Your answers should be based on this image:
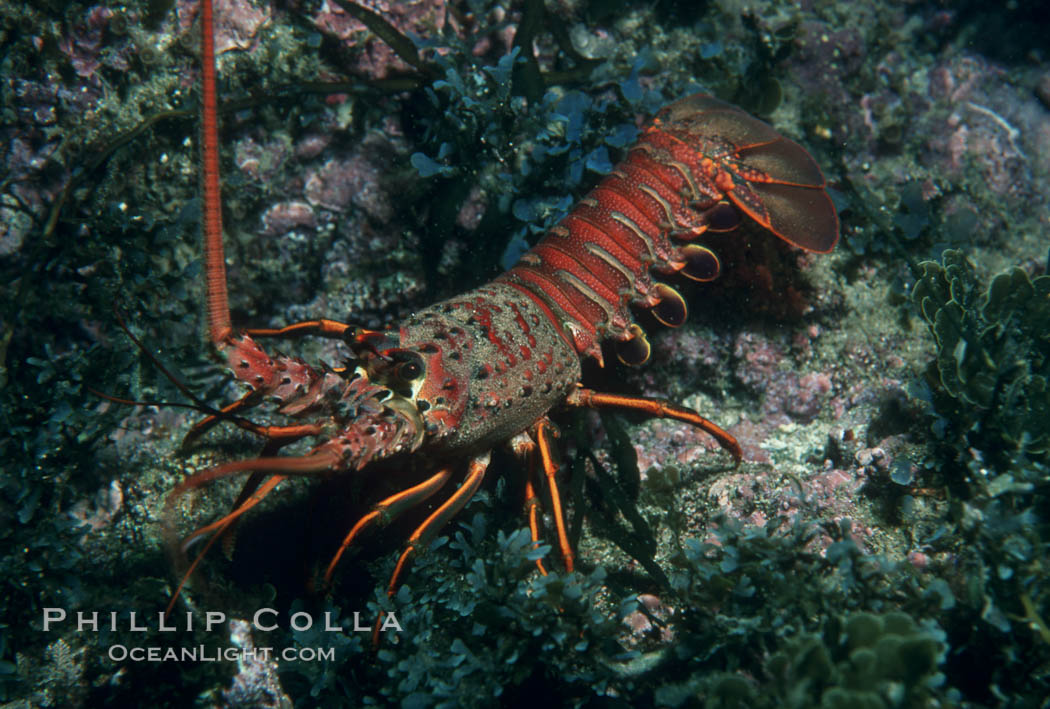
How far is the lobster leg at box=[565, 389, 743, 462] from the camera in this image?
3.06m

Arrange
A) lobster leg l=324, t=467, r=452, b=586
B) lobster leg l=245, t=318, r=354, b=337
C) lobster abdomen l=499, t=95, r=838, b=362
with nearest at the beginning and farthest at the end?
1. lobster leg l=324, t=467, r=452, b=586
2. lobster leg l=245, t=318, r=354, b=337
3. lobster abdomen l=499, t=95, r=838, b=362

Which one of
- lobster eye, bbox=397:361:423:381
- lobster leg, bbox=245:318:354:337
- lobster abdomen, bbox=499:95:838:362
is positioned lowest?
lobster eye, bbox=397:361:423:381

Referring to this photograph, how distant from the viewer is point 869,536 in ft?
8.46

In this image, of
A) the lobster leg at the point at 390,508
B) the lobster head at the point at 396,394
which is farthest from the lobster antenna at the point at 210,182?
the lobster leg at the point at 390,508

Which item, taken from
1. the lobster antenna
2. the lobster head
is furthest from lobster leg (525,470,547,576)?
the lobster antenna

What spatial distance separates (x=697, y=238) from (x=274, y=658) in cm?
360

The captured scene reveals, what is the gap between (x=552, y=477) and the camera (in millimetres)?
2922

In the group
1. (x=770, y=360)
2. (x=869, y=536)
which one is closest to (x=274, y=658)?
(x=869, y=536)

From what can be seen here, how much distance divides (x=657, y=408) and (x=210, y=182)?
2442 millimetres

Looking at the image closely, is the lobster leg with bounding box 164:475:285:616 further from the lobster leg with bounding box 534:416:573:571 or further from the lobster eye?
the lobster leg with bounding box 534:416:573:571

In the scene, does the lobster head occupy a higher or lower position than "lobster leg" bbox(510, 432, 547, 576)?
higher

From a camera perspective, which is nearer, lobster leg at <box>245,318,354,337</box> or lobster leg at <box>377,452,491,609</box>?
lobster leg at <box>377,452,491,609</box>

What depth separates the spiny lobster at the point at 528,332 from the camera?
2422mm

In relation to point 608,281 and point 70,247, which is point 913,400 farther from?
point 70,247
